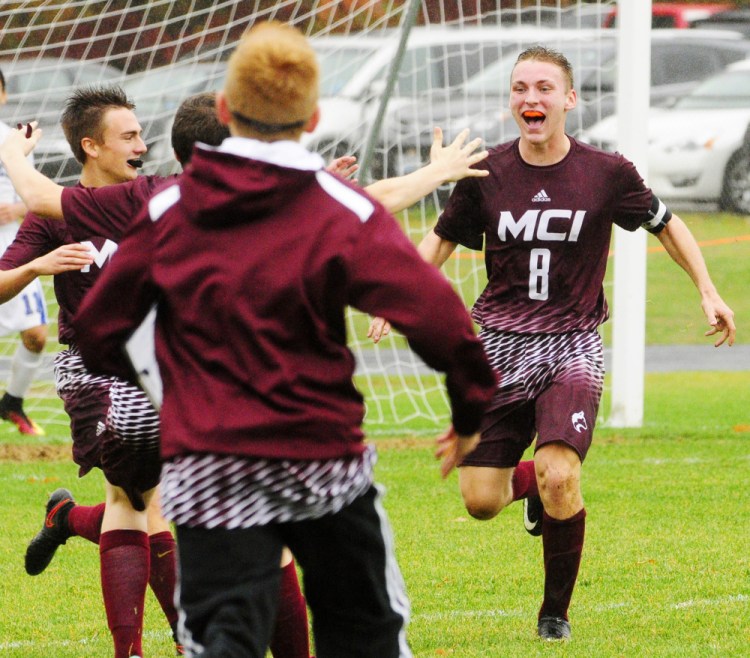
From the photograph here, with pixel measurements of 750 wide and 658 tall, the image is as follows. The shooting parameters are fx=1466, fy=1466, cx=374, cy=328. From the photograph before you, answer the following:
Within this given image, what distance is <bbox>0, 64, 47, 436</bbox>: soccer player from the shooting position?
9344mm

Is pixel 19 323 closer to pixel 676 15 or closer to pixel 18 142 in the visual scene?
pixel 18 142

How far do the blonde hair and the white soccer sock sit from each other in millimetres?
6757

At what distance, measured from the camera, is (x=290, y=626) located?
13.2 ft

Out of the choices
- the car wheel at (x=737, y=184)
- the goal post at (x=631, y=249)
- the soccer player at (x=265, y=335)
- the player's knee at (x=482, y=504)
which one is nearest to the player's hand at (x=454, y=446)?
the soccer player at (x=265, y=335)

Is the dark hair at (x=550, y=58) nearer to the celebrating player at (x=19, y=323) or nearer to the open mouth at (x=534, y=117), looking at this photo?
the open mouth at (x=534, y=117)

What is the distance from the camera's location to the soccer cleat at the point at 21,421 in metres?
9.80

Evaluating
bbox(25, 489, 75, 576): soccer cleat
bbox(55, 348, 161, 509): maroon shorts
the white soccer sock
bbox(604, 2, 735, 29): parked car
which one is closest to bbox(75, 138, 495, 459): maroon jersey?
bbox(55, 348, 161, 509): maroon shorts

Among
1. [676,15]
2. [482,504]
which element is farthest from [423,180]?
[676,15]

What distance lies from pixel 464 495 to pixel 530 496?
61 centimetres

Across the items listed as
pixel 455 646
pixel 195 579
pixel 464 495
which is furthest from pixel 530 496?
pixel 195 579

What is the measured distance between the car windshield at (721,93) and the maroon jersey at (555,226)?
47.9 feet

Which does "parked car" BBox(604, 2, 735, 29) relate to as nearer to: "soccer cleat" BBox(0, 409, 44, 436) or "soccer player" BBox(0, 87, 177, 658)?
"soccer cleat" BBox(0, 409, 44, 436)

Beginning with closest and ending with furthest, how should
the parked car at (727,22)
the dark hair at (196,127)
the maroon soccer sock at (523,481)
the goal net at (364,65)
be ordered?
1. the dark hair at (196,127)
2. the maroon soccer sock at (523,481)
3. the goal net at (364,65)
4. the parked car at (727,22)

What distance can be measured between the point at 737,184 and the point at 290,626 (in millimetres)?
15004
